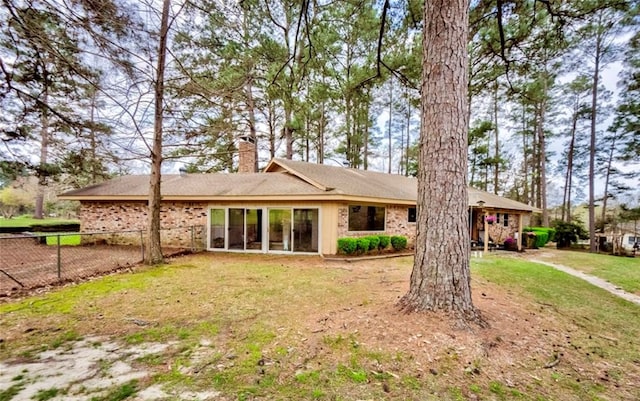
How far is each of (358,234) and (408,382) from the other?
27.2 ft

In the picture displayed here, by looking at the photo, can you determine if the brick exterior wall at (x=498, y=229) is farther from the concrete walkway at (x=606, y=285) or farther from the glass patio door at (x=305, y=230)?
the glass patio door at (x=305, y=230)

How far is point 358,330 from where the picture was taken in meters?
3.53

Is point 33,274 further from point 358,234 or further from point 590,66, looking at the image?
point 590,66

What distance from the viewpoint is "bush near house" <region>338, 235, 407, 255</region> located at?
32.7ft

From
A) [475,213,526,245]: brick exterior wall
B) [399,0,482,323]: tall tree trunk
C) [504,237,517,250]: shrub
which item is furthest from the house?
[399,0,482,323]: tall tree trunk

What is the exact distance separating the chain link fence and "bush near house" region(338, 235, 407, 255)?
5570 mm

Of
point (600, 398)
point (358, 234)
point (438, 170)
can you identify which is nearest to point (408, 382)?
point (600, 398)

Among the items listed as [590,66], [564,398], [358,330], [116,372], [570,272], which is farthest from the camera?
[590,66]

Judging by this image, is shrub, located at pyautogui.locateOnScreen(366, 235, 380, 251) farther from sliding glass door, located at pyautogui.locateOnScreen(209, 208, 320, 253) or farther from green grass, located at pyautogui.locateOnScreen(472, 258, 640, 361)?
green grass, located at pyautogui.locateOnScreen(472, 258, 640, 361)

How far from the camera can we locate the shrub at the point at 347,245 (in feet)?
32.5

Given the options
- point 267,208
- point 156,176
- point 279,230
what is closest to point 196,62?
point 156,176

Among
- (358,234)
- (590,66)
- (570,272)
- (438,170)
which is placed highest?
(590,66)

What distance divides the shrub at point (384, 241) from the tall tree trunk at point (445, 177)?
23.9ft

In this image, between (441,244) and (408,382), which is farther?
(441,244)
